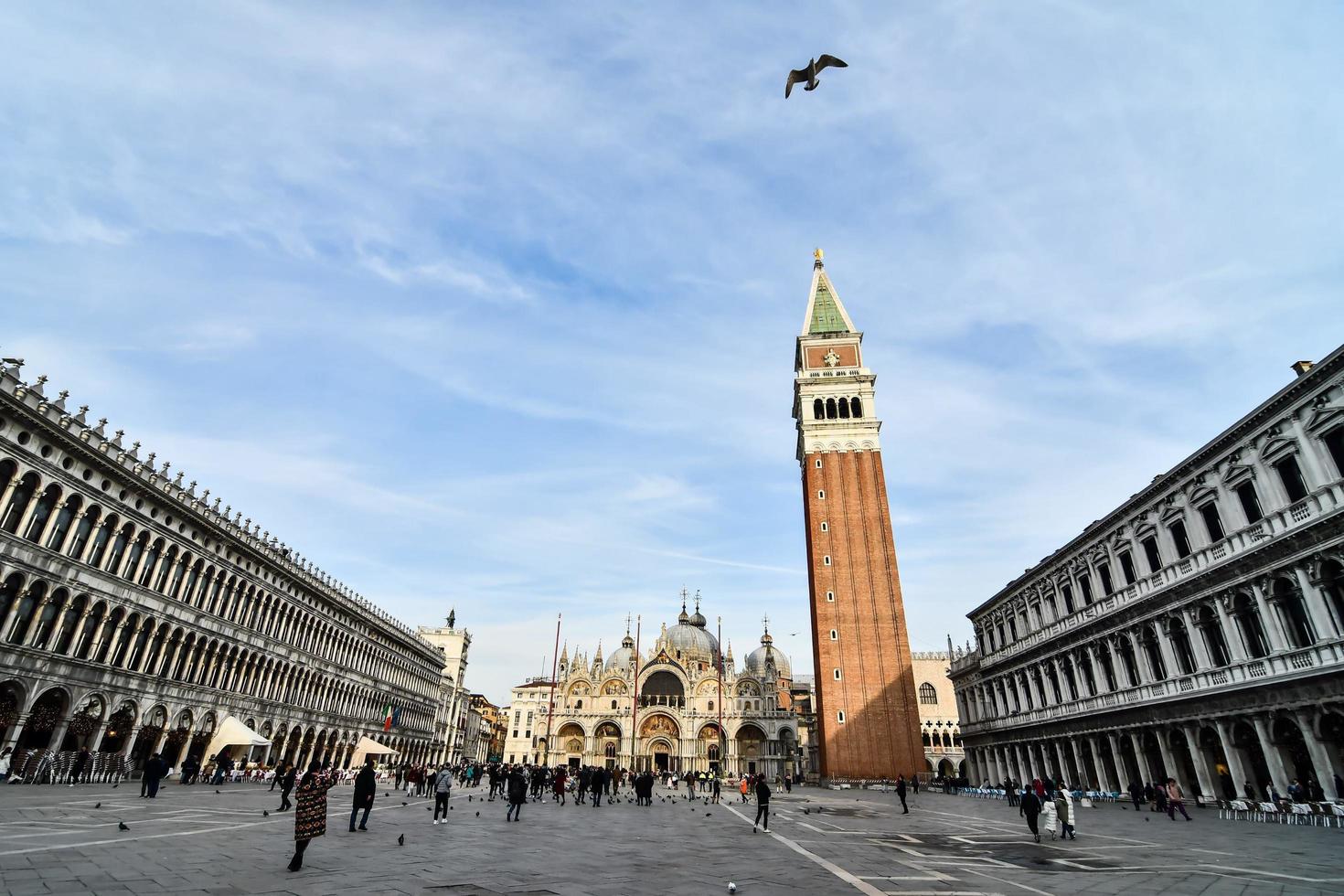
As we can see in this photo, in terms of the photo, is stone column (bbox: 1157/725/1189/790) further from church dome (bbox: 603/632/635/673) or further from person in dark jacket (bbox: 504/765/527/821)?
church dome (bbox: 603/632/635/673)

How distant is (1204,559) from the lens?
25.0 metres

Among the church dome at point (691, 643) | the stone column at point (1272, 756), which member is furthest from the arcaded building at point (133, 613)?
the church dome at point (691, 643)

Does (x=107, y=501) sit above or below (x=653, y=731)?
above

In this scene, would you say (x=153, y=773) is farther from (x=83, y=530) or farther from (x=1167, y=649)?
(x=1167, y=649)

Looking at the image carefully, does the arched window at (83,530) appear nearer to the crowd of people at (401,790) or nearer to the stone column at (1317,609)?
the crowd of people at (401,790)

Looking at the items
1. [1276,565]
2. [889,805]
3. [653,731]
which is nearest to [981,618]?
[889,805]

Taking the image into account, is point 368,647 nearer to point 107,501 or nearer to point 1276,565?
point 107,501

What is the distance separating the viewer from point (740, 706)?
255ft

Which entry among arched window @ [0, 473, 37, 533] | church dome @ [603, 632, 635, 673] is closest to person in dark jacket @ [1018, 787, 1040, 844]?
arched window @ [0, 473, 37, 533]

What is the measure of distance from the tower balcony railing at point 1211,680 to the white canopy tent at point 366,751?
3439cm

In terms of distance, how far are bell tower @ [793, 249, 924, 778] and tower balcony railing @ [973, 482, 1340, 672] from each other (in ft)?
47.0

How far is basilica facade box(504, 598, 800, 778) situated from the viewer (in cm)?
7569

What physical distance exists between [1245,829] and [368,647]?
5459 centimetres

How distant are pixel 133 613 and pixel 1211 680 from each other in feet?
139
